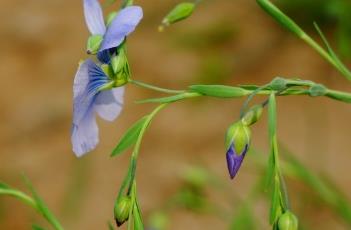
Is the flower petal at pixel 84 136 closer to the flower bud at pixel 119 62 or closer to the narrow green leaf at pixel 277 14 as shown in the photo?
the flower bud at pixel 119 62

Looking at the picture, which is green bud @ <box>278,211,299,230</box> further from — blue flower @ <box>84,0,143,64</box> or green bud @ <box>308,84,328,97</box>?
blue flower @ <box>84,0,143,64</box>

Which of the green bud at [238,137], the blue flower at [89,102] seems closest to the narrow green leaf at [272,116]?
the green bud at [238,137]

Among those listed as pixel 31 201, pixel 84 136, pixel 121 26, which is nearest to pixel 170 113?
pixel 31 201

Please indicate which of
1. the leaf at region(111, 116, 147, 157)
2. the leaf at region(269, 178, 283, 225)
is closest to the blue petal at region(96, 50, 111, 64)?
the leaf at region(111, 116, 147, 157)

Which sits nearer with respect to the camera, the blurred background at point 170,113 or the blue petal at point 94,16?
the blue petal at point 94,16

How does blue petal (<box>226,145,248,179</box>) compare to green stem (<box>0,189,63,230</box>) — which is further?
green stem (<box>0,189,63,230</box>)

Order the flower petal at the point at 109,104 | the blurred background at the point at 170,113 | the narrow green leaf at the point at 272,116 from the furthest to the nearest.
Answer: the blurred background at the point at 170,113 → the flower petal at the point at 109,104 → the narrow green leaf at the point at 272,116

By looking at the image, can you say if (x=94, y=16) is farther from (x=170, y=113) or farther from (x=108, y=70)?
(x=170, y=113)
